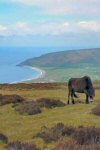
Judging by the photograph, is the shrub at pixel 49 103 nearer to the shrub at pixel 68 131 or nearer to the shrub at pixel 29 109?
the shrub at pixel 29 109

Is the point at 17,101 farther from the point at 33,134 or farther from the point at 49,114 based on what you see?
the point at 33,134

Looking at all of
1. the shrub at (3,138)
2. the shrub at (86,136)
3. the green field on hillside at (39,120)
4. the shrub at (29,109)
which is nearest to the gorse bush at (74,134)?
the shrub at (86,136)

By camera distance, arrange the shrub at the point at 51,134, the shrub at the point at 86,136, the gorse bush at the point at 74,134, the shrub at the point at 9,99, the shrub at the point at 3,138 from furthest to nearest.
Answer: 1. the shrub at the point at 9,99
2. the shrub at the point at 3,138
3. the shrub at the point at 51,134
4. the gorse bush at the point at 74,134
5. the shrub at the point at 86,136

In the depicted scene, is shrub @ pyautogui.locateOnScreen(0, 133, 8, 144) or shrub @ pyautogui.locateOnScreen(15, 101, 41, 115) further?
shrub @ pyautogui.locateOnScreen(15, 101, 41, 115)

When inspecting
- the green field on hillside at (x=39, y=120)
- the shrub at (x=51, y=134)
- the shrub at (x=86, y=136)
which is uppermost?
the shrub at (x=86, y=136)

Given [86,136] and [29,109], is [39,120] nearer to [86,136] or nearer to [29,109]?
[29,109]

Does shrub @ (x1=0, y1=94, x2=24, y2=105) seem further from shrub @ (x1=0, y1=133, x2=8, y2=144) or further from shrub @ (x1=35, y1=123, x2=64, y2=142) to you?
shrub @ (x1=0, y1=133, x2=8, y2=144)

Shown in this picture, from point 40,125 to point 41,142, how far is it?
3.58 m

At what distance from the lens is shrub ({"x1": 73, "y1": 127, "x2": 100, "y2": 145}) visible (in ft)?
45.6

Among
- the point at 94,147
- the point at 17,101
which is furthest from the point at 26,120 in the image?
the point at 94,147

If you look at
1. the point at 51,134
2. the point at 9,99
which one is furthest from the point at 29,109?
the point at 51,134

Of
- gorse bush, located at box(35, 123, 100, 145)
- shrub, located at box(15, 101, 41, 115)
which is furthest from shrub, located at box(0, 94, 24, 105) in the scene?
gorse bush, located at box(35, 123, 100, 145)

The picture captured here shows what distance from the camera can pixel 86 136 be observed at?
47.3ft

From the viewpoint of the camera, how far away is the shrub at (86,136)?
13.9 metres
